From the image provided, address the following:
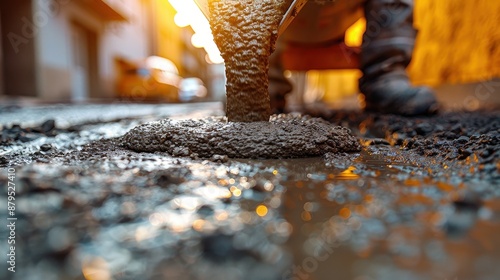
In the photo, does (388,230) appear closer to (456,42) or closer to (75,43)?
(456,42)

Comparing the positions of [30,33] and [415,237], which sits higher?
[30,33]

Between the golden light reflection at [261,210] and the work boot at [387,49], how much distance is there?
5.43 feet

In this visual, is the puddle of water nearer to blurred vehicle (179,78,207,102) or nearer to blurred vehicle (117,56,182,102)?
blurred vehicle (117,56,182,102)

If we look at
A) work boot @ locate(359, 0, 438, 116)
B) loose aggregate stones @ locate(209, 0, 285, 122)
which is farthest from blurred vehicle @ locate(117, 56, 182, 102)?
loose aggregate stones @ locate(209, 0, 285, 122)

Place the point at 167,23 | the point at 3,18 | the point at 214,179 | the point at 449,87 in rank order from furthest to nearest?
1. the point at 167,23
2. the point at 3,18
3. the point at 449,87
4. the point at 214,179

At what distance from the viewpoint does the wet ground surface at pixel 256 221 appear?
1.41ft

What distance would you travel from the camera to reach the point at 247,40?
1.13m

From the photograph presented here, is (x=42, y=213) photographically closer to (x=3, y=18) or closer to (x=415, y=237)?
(x=415, y=237)

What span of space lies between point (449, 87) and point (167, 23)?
12.2 metres

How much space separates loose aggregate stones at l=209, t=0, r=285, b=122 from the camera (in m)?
1.13

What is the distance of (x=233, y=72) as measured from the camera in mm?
1146

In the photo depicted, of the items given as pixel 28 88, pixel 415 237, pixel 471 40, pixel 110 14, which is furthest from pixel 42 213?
pixel 110 14

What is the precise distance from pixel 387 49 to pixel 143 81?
7.50 m

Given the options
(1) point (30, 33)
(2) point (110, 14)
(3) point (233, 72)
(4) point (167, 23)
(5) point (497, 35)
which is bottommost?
(3) point (233, 72)
